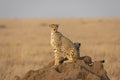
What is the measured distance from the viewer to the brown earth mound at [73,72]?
339 inches

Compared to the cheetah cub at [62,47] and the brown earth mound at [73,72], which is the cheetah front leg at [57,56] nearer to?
the cheetah cub at [62,47]

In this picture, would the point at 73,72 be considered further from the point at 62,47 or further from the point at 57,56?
the point at 62,47

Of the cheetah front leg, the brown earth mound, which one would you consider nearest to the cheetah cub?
the cheetah front leg

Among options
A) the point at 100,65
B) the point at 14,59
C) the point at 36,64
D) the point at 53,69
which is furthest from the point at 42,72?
the point at 14,59

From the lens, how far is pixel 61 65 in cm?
922

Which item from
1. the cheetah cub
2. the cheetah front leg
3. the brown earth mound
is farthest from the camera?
the cheetah cub

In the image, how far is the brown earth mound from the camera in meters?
8.60

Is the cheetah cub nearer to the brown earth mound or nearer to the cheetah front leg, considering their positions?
the cheetah front leg

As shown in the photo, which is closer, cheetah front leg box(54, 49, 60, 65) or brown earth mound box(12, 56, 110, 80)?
brown earth mound box(12, 56, 110, 80)

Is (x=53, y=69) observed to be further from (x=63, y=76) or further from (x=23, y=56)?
(x=23, y=56)

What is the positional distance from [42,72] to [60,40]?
118 cm

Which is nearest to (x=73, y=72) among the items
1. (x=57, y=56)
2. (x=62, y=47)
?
(x=57, y=56)

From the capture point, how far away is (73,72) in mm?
8648

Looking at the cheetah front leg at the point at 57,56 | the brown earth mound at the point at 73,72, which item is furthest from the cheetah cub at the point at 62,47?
the brown earth mound at the point at 73,72
